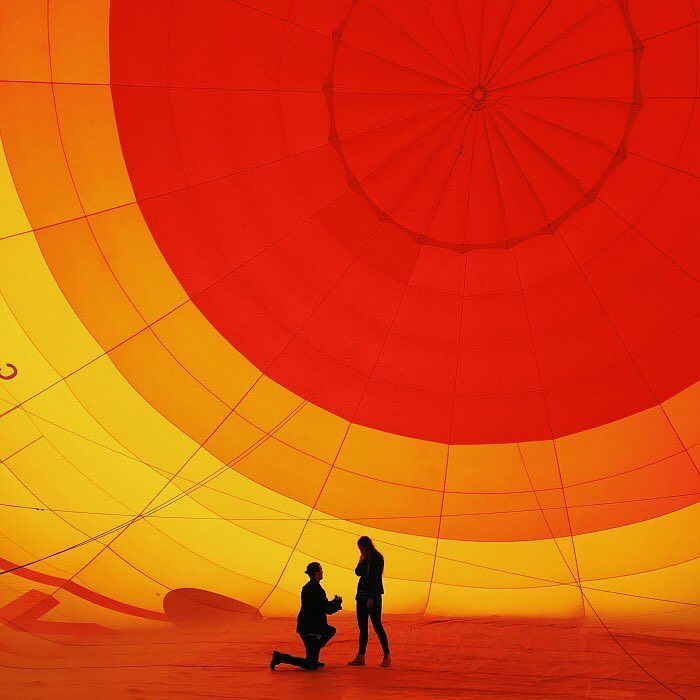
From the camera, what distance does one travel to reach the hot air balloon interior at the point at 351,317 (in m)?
6.89

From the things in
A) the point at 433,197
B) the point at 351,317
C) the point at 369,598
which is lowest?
the point at 369,598

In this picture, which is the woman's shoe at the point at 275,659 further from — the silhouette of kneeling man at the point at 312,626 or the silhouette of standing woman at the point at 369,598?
the silhouette of standing woman at the point at 369,598

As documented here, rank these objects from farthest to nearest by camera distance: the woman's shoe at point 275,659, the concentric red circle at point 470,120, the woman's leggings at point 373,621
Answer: the concentric red circle at point 470,120 → the woman's leggings at point 373,621 → the woman's shoe at point 275,659

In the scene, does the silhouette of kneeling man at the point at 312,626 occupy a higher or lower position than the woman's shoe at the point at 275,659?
higher

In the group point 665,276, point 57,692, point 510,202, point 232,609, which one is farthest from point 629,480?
point 57,692

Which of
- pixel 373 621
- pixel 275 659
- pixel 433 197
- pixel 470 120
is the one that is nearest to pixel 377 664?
pixel 373 621

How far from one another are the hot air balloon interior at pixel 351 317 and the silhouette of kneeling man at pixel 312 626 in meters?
0.92

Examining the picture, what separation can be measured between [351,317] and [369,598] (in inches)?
135

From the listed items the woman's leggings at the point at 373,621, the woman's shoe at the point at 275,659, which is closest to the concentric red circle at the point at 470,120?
the woman's leggings at the point at 373,621

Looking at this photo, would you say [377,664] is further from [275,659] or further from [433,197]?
[433,197]

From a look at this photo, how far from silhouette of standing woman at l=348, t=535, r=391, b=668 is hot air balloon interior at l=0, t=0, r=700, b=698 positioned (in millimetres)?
1041

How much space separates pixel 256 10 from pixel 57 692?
6352 mm

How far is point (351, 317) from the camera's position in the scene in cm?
800

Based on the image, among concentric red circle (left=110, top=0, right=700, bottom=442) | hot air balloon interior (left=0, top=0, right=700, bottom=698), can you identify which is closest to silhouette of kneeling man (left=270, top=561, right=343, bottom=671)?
hot air balloon interior (left=0, top=0, right=700, bottom=698)
